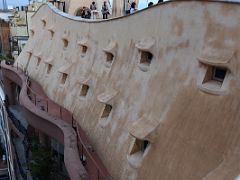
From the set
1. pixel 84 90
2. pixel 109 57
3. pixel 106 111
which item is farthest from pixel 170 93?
pixel 84 90

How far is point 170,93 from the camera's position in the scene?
7.79 metres

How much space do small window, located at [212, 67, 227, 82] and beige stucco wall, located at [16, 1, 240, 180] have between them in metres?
0.25

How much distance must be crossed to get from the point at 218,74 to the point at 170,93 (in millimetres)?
1368

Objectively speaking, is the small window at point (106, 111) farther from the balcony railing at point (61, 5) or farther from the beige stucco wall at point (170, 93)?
the balcony railing at point (61, 5)

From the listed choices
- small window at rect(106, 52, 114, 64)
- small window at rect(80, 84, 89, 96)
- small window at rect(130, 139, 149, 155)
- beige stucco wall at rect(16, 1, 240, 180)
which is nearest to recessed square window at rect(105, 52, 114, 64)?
small window at rect(106, 52, 114, 64)

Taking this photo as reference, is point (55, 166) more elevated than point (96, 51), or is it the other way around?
point (96, 51)

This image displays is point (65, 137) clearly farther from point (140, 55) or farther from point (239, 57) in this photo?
point (239, 57)

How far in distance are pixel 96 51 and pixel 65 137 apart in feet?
13.0

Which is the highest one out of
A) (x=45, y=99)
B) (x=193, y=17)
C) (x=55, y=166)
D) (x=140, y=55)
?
(x=193, y=17)

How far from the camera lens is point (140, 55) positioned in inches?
366

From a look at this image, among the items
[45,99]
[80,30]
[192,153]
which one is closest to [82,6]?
[80,30]

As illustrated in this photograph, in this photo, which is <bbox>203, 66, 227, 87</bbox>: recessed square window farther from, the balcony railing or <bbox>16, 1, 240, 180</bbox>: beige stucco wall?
the balcony railing

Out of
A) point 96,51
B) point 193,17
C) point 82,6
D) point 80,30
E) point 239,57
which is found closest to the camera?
point 239,57

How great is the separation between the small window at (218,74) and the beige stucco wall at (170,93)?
9.8 inches
